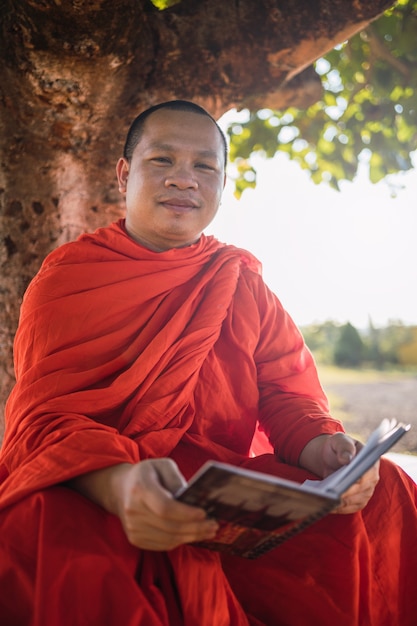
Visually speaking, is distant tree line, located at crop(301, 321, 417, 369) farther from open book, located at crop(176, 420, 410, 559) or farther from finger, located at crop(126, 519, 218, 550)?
finger, located at crop(126, 519, 218, 550)

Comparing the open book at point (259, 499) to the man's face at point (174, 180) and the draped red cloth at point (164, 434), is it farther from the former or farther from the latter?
the man's face at point (174, 180)

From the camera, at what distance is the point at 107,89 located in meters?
3.06

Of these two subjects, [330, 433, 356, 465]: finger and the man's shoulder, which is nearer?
[330, 433, 356, 465]: finger

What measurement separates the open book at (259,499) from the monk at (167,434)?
0.22ft

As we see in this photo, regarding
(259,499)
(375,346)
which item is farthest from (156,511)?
(375,346)

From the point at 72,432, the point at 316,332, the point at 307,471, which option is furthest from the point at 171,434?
the point at 316,332

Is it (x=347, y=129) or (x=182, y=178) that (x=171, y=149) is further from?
(x=347, y=129)

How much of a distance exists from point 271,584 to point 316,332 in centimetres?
1356

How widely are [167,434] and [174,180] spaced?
3.35 feet

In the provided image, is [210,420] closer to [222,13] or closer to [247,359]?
[247,359]

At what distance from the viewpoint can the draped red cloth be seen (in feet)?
4.81

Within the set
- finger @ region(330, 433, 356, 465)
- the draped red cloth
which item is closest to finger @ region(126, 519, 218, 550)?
the draped red cloth

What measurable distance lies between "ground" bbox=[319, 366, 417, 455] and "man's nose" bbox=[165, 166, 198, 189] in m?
5.06

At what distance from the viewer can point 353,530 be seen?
1792 mm
